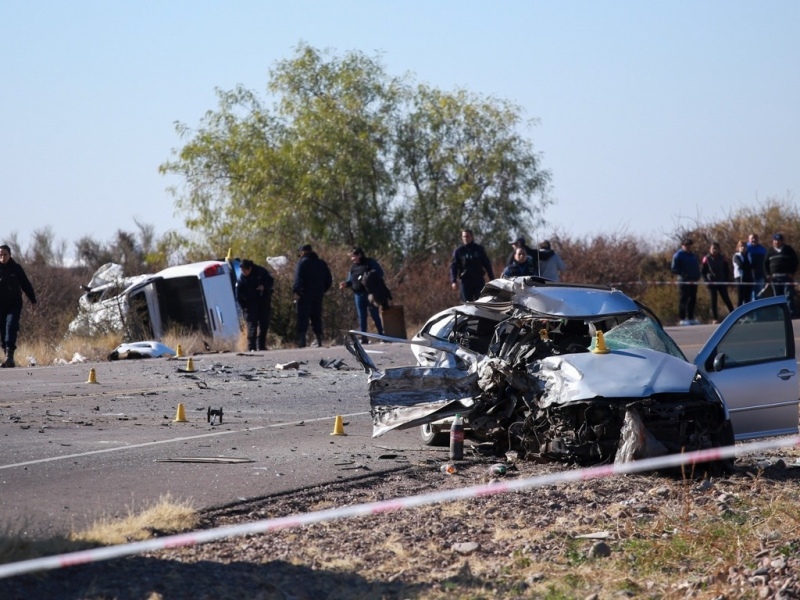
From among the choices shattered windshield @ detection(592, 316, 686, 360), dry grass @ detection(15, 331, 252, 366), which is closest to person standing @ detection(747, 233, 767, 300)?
dry grass @ detection(15, 331, 252, 366)

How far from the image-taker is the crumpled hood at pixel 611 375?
896 centimetres

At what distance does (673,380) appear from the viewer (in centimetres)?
902

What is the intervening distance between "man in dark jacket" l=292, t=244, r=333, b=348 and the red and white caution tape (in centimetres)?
1378

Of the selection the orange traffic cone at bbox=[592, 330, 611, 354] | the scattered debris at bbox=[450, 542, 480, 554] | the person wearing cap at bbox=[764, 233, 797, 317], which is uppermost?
the person wearing cap at bbox=[764, 233, 797, 317]

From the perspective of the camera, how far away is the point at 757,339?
32.4ft

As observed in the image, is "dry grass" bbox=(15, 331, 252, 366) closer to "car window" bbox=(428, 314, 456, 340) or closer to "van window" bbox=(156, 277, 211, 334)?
"van window" bbox=(156, 277, 211, 334)

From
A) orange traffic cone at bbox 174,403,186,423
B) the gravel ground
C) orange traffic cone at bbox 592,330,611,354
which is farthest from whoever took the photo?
orange traffic cone at bbox 174,403,186,423

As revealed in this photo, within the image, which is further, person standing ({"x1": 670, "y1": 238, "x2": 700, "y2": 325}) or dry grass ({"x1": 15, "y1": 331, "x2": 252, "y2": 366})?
person standing ({"x1": 670, "y1": 238, "x2": 700, "y2": 325})

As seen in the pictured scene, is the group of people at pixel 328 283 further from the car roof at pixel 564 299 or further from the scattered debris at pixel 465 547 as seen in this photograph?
the scattered debris at pixel 465 547

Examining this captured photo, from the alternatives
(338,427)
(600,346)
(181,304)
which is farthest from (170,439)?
(181,304)

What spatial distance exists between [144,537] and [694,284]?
2339cm

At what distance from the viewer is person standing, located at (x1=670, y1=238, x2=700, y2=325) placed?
1115 inches

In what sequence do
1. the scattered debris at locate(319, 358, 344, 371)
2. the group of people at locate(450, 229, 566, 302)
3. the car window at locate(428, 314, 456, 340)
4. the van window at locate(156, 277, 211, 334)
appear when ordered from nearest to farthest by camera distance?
the car window at locate(428, 314, 456, 340) → the scattered debris at locate(319, 358, 344, 371) → the group of people at locate(450, 229, 566, 302) → the van window at locate(156, 277, 211, 334)

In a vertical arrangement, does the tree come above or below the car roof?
above
